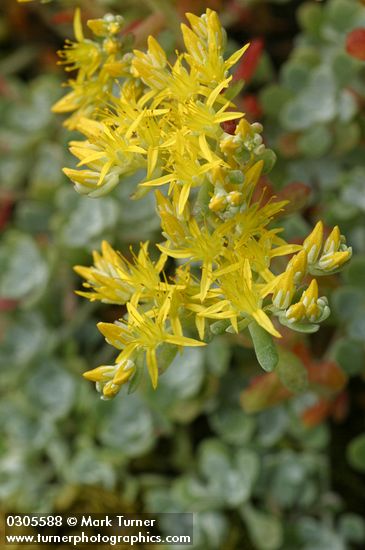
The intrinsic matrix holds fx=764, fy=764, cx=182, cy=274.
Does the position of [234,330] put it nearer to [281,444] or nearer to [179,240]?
[179,240]

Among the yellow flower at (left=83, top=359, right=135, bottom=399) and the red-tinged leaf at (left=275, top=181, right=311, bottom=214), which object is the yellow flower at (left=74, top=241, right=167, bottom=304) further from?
the red-tinged leaf at (left=275, top=181, right=311, bottom=214)

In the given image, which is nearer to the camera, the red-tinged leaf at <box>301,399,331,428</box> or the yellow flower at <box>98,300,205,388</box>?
the yellow flower at <box>98,300,205,388</box>

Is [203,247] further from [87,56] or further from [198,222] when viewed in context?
[87,56]

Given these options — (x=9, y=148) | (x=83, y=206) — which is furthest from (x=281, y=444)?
(x=9, y=148)

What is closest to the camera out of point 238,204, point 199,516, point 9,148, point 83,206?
point 238,204

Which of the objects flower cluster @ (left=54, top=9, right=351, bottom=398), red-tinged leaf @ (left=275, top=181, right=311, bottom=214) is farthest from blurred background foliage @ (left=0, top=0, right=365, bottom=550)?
flower cluster @ (left=54, top=9, right=351, bottom=398)

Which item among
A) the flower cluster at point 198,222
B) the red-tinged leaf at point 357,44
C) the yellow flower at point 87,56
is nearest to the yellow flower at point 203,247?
the flower cluster at point 198,222
